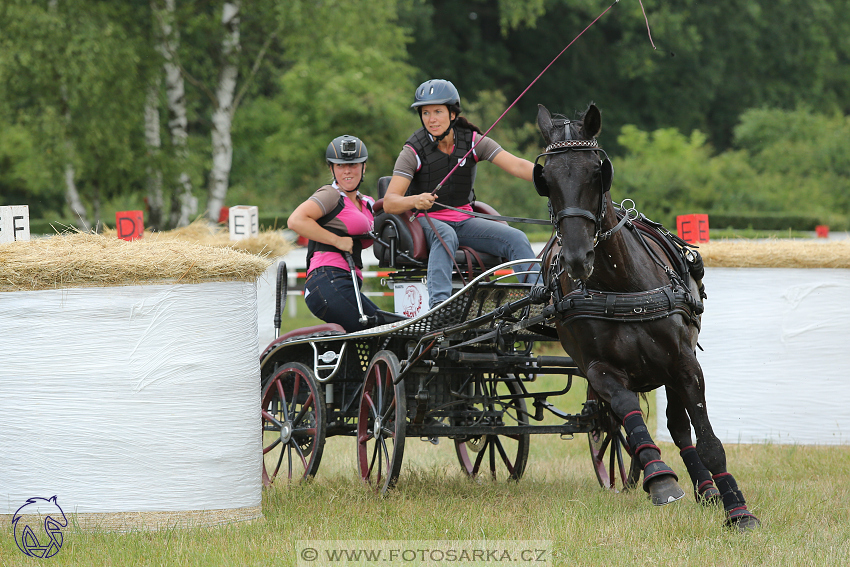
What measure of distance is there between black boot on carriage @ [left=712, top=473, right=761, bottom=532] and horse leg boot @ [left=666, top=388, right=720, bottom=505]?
194 mm

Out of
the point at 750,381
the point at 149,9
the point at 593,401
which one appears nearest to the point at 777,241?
the point at 750,381

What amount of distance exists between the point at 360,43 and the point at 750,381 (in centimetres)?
1941

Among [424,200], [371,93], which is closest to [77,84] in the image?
[371,93]

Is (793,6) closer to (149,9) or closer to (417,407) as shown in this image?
(149,9)

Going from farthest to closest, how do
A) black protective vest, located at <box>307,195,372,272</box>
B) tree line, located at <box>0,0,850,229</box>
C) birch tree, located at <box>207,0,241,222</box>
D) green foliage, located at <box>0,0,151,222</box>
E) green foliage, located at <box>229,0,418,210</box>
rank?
green foliage, located at <box>229,0,418,210</box>
birch tree, located at <box>207,0,241,222</box>
tree line, located at <box>0,0,850,229</box>
green foliage, located at <box>0,0,151,222</box>
black protective vest, located at <box>307,195,372,272</box>

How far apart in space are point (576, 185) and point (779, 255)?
151 inches

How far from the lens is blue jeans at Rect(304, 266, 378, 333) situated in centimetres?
629

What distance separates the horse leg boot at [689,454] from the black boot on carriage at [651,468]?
48 centimetres

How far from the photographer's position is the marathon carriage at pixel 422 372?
546 cm

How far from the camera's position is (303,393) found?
6594 mm

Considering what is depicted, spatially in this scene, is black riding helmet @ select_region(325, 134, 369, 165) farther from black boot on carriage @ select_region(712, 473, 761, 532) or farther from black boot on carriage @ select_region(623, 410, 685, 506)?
black boot on carriage @ select_region(712, 473, 761, 532)

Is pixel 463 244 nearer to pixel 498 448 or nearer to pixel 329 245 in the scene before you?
pixel 329 245

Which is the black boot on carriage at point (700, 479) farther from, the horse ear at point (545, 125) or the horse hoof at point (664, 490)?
the horse ear at point (545, 125)

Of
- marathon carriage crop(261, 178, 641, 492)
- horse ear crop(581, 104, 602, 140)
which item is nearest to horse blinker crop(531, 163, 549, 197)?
horse ear crop(581, 104, 602, 140)
